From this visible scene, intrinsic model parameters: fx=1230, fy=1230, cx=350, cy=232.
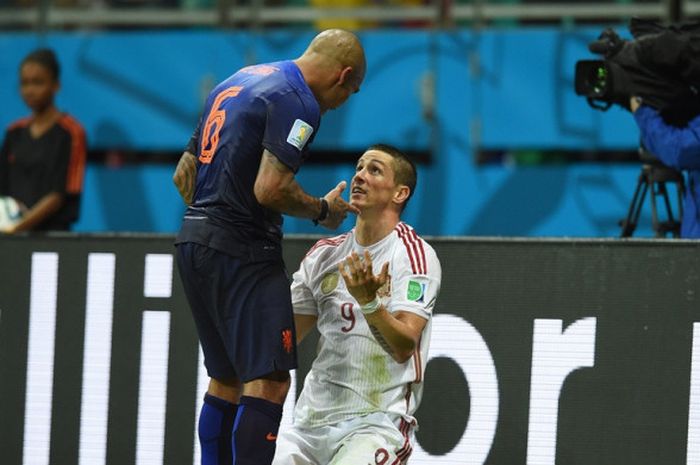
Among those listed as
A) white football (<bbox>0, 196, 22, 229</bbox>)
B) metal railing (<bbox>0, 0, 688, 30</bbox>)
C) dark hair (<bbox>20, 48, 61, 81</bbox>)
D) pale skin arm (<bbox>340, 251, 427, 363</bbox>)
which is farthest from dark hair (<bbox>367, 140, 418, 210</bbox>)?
metal railing (<bbox>0, 0, 688, 30</bbox>)

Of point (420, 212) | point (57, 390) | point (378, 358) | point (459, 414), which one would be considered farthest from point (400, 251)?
point (420, 212)

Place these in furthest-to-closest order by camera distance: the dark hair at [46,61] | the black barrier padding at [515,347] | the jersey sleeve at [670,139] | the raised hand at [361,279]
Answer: the dark hair at [46,61] < the jersey sleeve at [670,139] < the black barrier padding at [515,347] < the raised hand at [361,279]

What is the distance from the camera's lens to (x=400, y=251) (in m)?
4.48

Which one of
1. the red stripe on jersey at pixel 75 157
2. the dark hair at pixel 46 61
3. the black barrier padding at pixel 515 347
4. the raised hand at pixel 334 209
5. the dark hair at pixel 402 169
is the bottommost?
the black barrier padding at pixel 515 347

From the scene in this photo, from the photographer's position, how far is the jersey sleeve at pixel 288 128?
416 cm

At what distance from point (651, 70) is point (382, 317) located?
2.27 metres

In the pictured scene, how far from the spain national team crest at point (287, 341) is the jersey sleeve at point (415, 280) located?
0.36 meters

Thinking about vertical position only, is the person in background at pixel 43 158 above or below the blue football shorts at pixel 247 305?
above

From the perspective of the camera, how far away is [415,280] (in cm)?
434

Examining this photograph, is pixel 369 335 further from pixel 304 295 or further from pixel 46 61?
pixel 46 61

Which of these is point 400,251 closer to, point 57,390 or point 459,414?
point 459,414

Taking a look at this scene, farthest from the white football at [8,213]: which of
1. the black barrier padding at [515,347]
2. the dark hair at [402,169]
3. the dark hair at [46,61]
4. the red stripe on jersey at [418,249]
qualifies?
the red stripe on jersey at [418,249]

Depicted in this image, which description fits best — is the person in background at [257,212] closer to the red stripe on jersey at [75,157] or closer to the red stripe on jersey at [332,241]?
the red stripe on jersey at [332,241]

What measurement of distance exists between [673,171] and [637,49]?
2.06 feet
